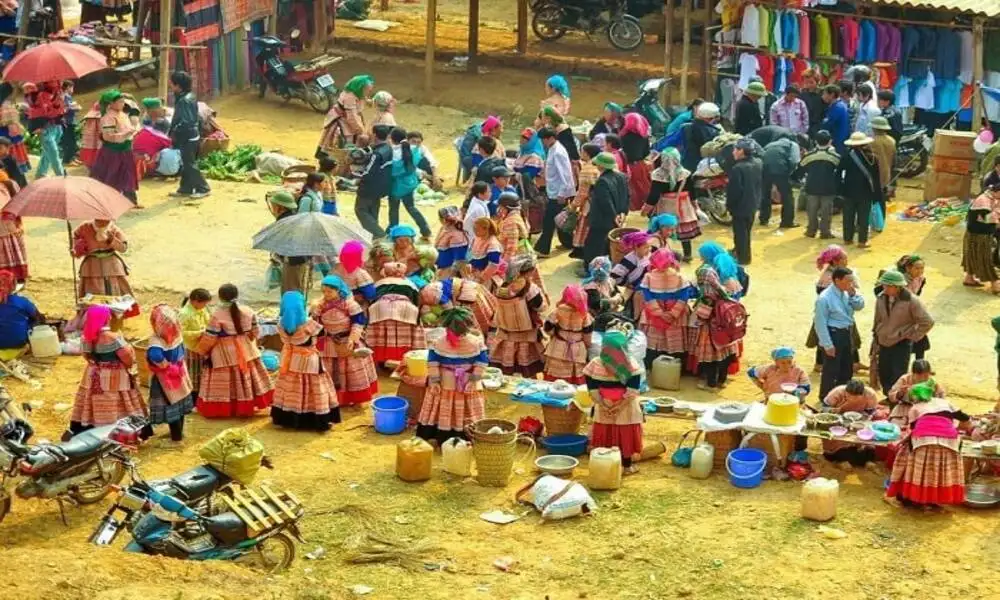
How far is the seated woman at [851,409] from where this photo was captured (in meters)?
14.0

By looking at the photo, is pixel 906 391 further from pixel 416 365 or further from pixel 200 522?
pixel 200 522

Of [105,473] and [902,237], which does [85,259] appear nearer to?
[105,473]

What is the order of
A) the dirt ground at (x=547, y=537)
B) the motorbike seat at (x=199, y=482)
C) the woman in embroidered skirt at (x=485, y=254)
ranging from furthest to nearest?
1. the woman in embroidered skirt at (x=485, y=254)
2. the motorbike seat at (x=199, y=482)
3. the dirt ground at (x=547, y=537)

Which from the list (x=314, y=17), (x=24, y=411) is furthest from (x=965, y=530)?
(x=314, y=17)

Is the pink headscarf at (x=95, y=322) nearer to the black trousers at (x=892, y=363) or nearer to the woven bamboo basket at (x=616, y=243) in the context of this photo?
the woven bamboo basket at (x=616, y=243)

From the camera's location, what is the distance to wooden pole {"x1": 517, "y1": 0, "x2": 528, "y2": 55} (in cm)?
2830

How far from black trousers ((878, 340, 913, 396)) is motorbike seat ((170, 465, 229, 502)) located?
5.98m

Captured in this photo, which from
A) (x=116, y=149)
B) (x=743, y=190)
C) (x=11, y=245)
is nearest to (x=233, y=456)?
(x=11, y=245)

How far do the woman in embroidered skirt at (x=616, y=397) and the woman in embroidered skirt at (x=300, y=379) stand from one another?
217 centimetres

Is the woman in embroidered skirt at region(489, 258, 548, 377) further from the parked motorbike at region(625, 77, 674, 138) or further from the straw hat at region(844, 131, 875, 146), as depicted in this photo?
the parked motorbike at region(625, 77, 674, 138)

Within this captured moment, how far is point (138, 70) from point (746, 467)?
589 inches

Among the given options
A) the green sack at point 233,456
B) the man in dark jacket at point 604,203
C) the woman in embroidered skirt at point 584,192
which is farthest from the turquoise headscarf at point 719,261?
the green sack at point 233,456

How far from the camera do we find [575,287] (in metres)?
15.2

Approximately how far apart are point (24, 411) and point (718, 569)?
578 centimetres
